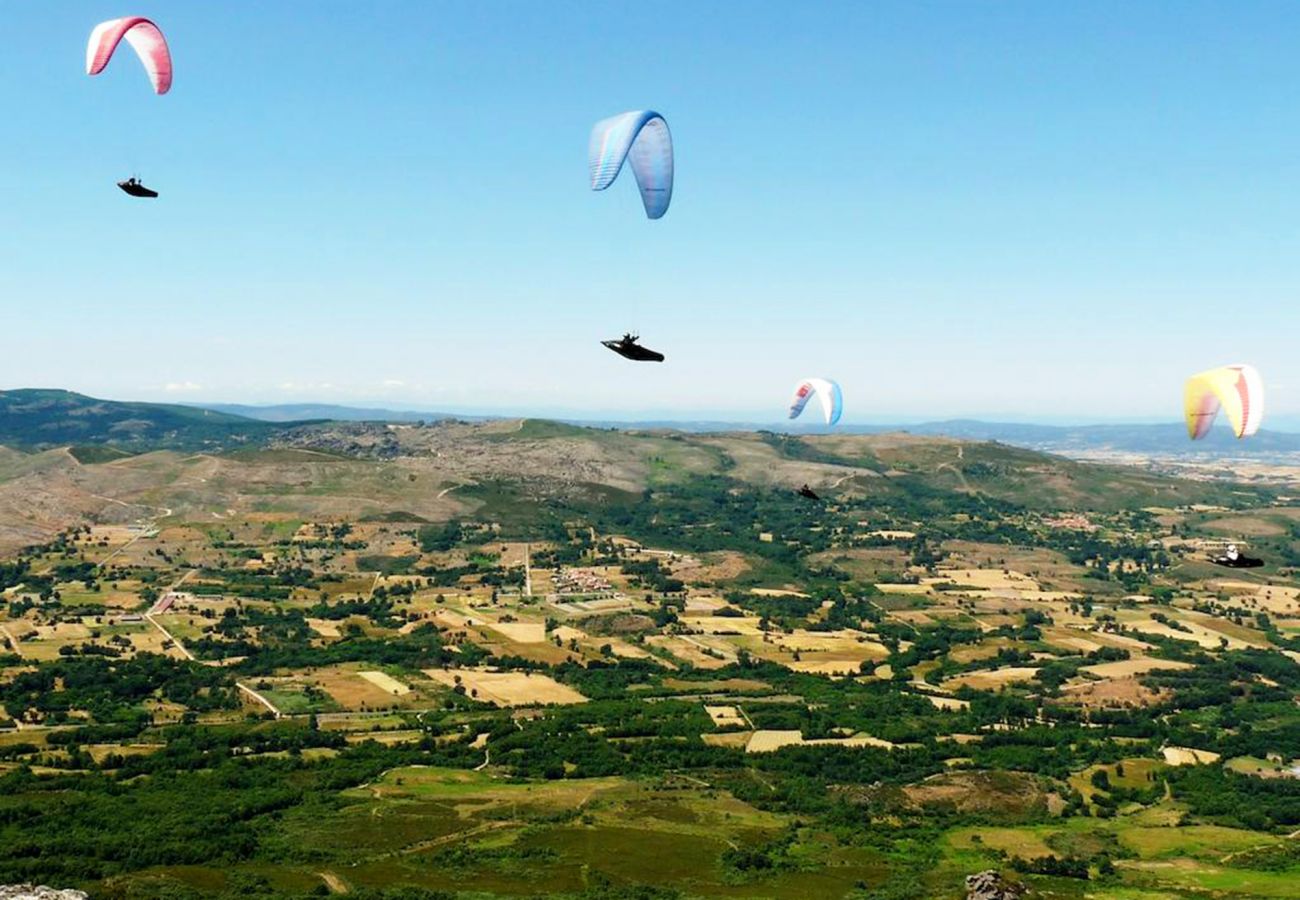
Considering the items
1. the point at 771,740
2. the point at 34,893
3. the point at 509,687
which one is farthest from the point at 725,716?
the point at 34,893

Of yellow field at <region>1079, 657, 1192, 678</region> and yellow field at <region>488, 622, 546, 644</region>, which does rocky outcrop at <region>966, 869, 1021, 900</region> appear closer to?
yellow field at <region>1079, 657, 1192, 678</region>

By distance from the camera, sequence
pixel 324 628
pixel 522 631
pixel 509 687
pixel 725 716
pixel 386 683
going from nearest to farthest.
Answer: pixel 725 716 < pixel 509 687 < pixel 386 683 < pixel 522 631 < pixel 324 628

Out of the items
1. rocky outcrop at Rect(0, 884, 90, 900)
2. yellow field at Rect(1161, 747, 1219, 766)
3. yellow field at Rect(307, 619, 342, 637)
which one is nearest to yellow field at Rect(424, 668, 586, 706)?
yellow field at Rect(307, 619, 342, 637)

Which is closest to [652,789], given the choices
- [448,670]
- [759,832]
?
[759,832]

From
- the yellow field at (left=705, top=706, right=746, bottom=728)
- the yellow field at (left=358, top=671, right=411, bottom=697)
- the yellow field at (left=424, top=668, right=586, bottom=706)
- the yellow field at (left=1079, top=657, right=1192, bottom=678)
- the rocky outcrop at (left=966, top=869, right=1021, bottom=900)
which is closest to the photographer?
the rocky outcrop at (left=966, top=869, right=1021, bottom=900)

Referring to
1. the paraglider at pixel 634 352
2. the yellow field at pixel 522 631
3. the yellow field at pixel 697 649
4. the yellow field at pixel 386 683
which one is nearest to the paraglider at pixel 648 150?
the paraglider at pixel 634 352


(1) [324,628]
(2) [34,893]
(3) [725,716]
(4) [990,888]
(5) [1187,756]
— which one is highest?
(2) [34,893]

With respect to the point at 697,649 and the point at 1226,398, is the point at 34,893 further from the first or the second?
the point at 697,649

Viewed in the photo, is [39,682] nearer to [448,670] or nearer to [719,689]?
[448,670]
